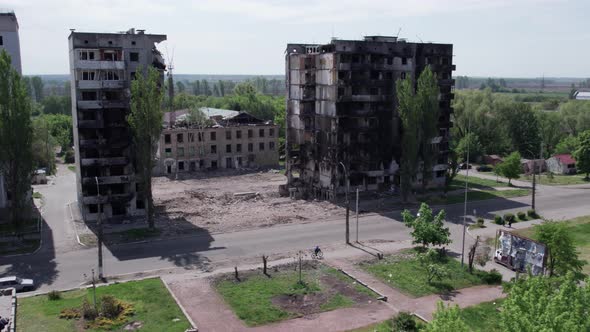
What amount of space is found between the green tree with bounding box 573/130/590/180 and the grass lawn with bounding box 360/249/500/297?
54938 mm

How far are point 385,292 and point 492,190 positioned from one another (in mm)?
47807

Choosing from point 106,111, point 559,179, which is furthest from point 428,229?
point 559,179

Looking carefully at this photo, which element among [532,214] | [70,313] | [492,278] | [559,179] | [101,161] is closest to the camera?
[70,313]

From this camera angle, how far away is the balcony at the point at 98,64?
2454 inches

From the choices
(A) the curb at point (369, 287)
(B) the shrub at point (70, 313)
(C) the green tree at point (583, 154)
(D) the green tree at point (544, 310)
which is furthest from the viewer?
(C) the green tree at point (583, 154)

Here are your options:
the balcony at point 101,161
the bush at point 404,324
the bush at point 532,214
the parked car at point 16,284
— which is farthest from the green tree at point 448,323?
the balcony at point 101,161

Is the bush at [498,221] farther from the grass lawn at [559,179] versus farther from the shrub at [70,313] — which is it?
the shrub at [70,313]

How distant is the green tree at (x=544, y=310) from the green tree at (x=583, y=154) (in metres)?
72.8

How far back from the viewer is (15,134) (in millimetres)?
57094

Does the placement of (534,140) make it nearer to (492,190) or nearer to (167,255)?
(492,190)

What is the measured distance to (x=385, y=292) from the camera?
44031 millimetres

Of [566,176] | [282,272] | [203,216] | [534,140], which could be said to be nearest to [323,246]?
[282,272]

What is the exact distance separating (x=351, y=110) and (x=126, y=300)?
45123mm

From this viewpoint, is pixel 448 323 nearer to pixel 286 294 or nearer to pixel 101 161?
pixel 286 294
